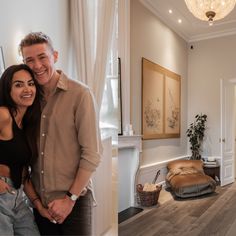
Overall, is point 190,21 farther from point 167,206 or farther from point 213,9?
point 167,206

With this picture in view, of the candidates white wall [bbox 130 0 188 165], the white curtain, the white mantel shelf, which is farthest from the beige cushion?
the white curtain

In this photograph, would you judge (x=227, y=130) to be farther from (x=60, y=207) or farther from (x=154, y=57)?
(x=60, y=207)

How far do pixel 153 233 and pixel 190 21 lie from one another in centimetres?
394

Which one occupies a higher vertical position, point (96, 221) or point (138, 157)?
point (138, 157)

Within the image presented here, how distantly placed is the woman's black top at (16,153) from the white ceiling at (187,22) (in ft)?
12.3

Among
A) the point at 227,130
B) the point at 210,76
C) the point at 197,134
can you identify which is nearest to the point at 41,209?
the point at 227,130

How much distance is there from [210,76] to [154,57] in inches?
69.1

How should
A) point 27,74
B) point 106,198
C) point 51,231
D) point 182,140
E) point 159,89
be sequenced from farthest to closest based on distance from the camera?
1. point 182,140
2. point 159,89
3. point 106,198
4. point 51,231
5. point 27,74

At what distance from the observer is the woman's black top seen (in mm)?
1233

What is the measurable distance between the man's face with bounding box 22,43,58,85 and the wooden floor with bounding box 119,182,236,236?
7.24 ft

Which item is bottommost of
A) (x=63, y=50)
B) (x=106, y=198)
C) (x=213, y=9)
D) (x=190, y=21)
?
(x=106, y=198)

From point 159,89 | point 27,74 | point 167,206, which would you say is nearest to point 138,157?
point 167,206

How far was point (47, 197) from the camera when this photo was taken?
1.38 meters

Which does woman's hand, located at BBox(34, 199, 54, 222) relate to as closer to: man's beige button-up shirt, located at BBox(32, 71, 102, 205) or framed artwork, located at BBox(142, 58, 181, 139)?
man's beige button-up shirt, located at BBox(32, 71, 102, 205)
